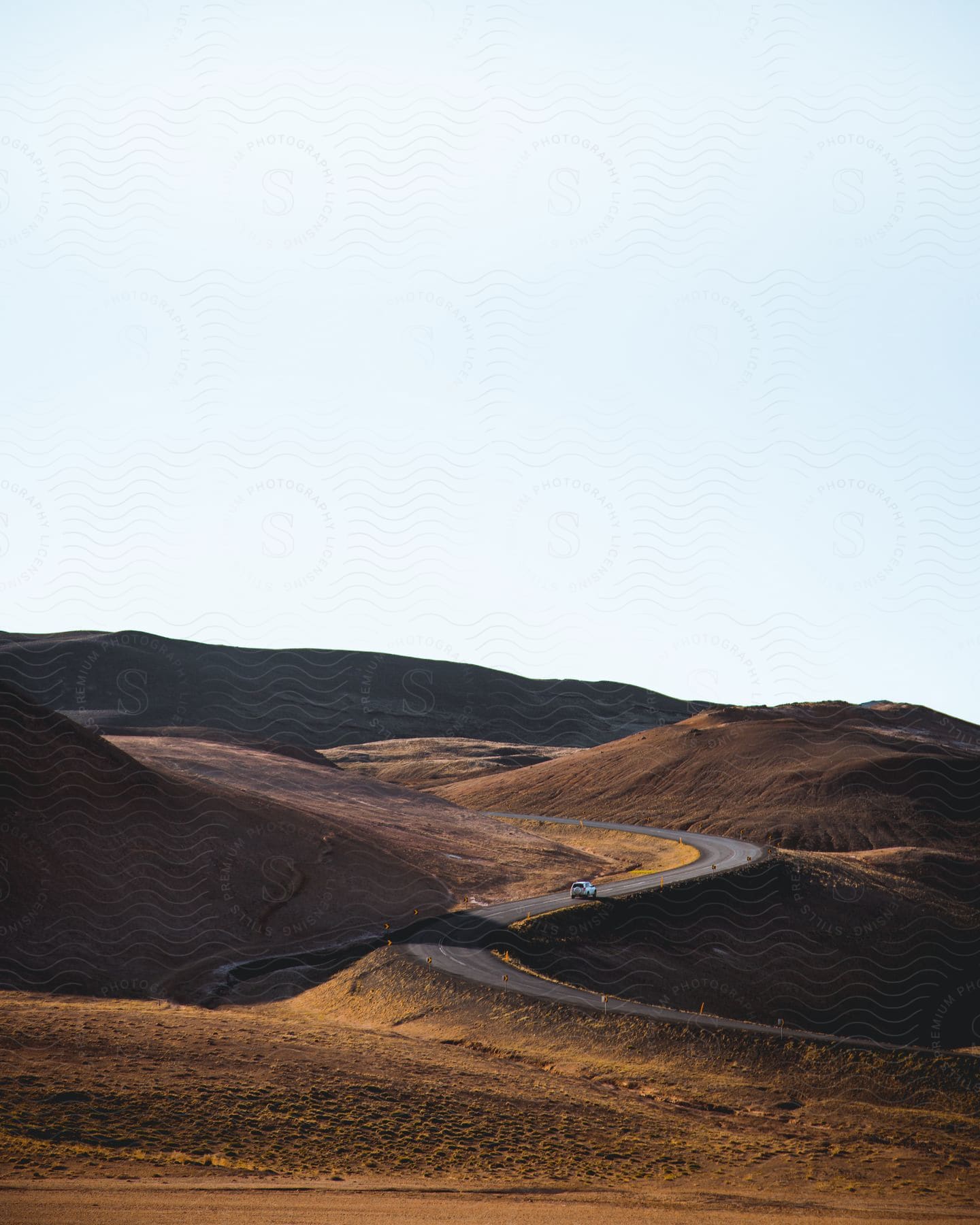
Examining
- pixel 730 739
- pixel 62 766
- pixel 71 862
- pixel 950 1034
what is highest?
pixel 730 739

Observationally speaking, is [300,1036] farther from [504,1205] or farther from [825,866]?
[825,866]

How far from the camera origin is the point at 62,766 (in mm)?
51562

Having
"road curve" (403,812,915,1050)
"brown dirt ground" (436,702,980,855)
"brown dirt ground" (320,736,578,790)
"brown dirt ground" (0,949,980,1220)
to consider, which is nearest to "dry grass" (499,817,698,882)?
"road curve" (403,812,915,1050)

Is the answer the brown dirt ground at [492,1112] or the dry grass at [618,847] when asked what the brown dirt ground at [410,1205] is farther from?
the dry grass at [618,847]

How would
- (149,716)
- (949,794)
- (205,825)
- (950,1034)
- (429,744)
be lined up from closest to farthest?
1. (950,1034)
2. (205,825)
3. (949,794)
4. (429,744)
5. (149,716)

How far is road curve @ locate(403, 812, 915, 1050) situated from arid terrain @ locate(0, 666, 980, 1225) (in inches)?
27.6

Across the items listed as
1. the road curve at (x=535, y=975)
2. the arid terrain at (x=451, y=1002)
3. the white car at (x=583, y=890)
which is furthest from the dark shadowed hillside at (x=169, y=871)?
the white car at (x=583, y=890)

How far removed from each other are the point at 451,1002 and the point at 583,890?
58.1ft

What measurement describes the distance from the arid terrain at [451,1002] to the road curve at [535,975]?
0.70 meters

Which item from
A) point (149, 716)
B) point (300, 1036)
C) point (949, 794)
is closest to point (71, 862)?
point (300, 1036)

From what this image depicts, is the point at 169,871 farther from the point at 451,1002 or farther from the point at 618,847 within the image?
the point at 618,847

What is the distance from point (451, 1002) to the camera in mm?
35594

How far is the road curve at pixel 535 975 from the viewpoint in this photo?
105 feet

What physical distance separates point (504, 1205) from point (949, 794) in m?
75.4
